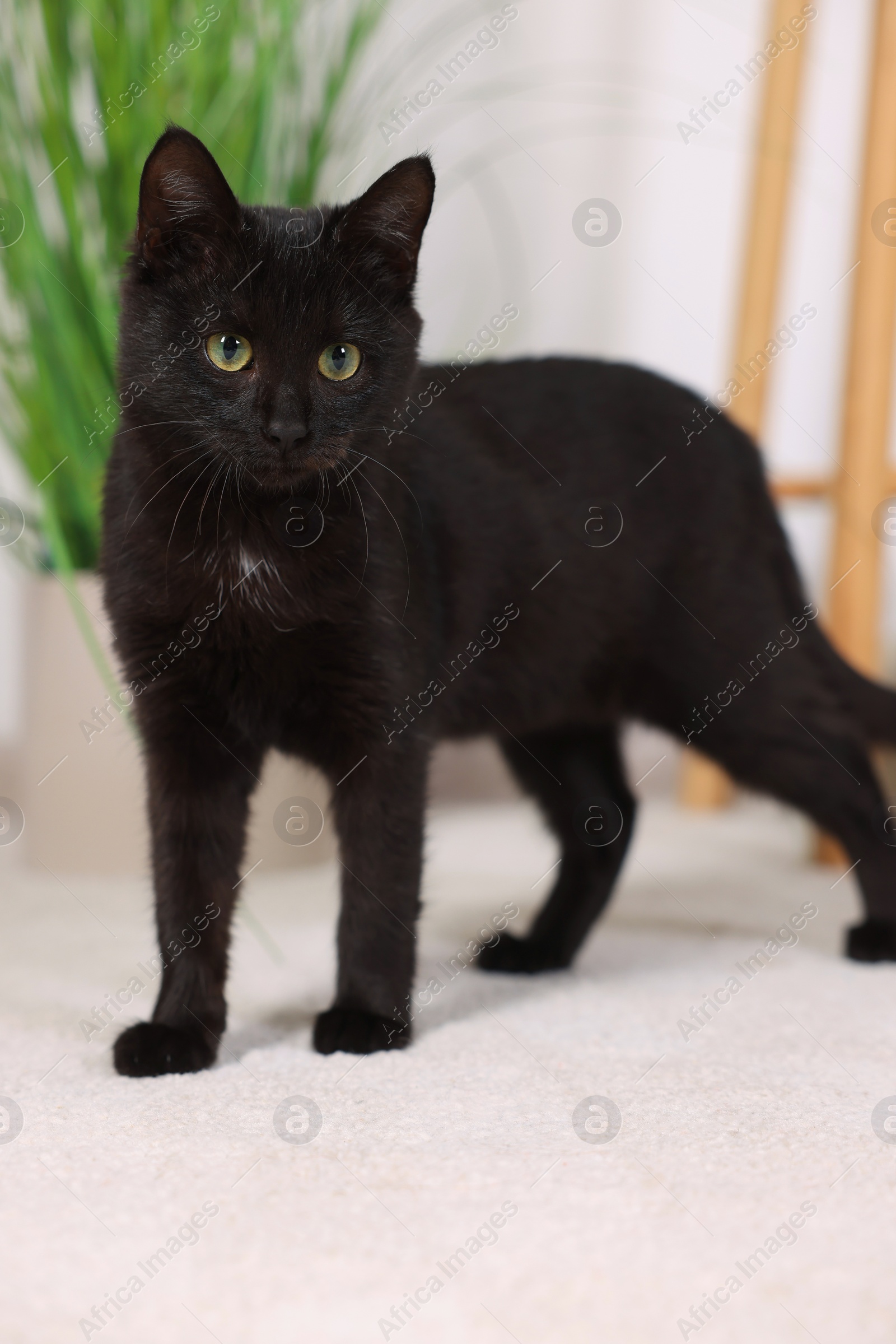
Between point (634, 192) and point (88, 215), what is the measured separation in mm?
1276

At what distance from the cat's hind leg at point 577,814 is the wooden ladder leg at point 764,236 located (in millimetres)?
621

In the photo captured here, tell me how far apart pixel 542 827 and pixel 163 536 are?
0.67 m

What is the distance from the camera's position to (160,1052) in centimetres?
98

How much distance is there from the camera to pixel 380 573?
3.43 feet

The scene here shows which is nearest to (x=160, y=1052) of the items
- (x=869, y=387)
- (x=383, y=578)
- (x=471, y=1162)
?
(x=471, y=1162)

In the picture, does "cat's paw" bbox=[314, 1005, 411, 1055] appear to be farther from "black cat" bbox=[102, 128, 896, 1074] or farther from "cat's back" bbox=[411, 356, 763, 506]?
"cat's back" bbox=[411, 356, 763, 506]

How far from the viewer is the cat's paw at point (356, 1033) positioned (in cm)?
102

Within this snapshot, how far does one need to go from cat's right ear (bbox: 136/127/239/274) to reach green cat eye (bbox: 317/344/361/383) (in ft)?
0.37

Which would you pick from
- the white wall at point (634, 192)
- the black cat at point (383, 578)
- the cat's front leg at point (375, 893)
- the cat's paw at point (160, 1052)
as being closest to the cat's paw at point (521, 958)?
the black cat at point (383, 578)

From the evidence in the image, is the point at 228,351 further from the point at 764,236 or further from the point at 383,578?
the point at 764,236

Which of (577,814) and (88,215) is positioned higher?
(88,215)

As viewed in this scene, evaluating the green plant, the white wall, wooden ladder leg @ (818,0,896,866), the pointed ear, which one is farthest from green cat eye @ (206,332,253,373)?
the white wall

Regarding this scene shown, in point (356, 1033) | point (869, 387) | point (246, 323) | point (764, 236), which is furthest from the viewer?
point (764, 236)

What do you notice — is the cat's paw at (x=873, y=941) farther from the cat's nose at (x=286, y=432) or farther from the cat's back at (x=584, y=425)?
the cat's nose at (x=286, y=432)
